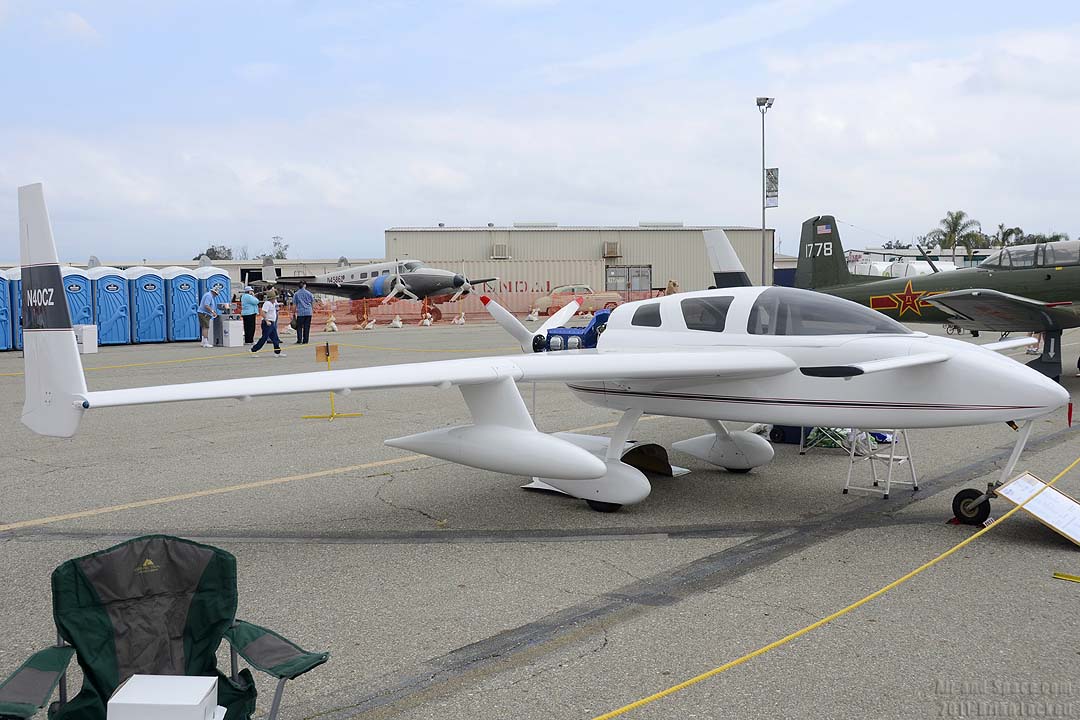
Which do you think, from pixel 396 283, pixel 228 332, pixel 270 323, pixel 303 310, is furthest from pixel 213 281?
pixel 396 283

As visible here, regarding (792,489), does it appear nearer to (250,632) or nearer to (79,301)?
(250,632)

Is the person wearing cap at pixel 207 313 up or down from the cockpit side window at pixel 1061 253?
down

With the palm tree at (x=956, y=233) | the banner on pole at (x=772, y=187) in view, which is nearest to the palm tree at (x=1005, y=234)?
the palm tree at (x=956, y=233)

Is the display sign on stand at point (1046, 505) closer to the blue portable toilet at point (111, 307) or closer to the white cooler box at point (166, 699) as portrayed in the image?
the white cooler box at point (166, 699)

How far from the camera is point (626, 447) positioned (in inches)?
297

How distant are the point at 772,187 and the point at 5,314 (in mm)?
24080

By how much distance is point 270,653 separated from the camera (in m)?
3.06

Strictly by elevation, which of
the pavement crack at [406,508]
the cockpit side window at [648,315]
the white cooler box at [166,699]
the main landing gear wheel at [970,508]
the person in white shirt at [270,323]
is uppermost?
the cockpit side window at [648,315]

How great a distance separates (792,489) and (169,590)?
218 inches

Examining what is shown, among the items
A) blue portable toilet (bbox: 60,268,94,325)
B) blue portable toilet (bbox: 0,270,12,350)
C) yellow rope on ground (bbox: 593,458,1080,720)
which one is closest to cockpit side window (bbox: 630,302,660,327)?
yellow rope on ground (bbox: 593,458,1080,720)

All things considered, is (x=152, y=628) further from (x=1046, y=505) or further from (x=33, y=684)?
(x=1046, y=505)

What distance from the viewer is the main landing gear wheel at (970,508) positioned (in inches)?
243

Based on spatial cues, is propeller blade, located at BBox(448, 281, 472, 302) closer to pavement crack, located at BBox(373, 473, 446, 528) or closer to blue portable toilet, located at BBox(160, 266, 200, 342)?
blue portable toilet, located at BBox(160, 266, 200, 342)

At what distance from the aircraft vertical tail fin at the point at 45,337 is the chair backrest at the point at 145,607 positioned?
7.20ft
